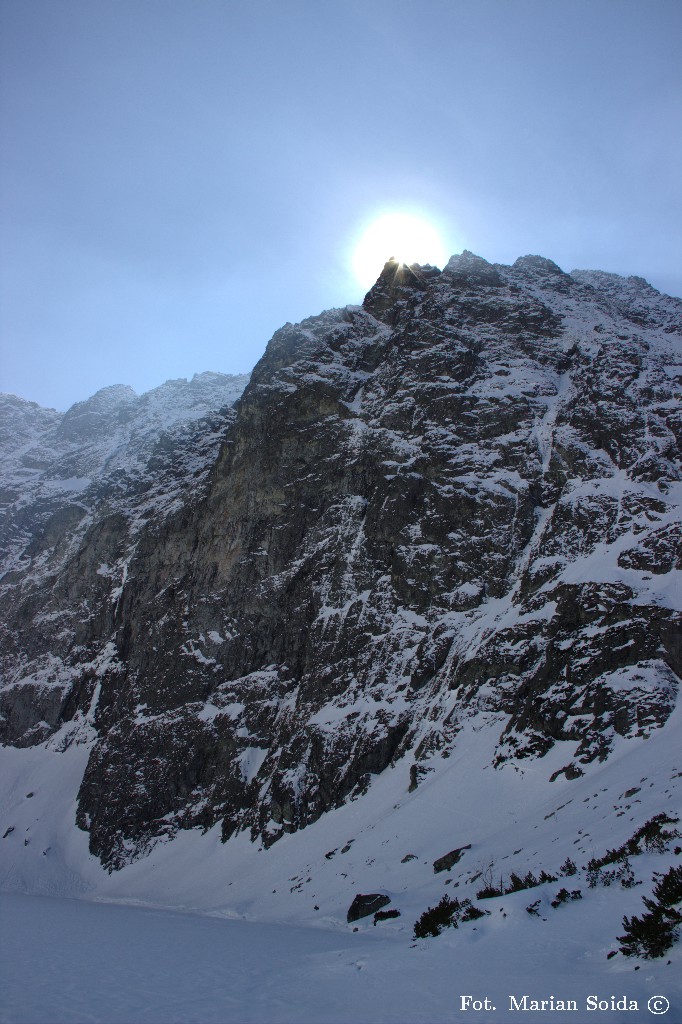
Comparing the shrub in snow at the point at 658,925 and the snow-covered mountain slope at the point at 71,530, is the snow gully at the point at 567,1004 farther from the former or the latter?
the snow-covered mountain slope at the point at 71,530

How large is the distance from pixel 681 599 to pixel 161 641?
50.7m

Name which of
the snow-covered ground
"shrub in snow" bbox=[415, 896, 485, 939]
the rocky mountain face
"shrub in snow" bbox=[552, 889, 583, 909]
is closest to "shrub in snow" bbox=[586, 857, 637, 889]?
the snow-covered ground

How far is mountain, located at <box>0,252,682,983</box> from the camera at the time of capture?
33.8 meters

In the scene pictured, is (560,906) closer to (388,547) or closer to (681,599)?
(681,599)

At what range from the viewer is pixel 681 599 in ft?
123

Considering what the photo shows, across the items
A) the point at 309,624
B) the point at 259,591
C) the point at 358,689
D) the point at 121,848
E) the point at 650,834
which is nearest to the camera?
the point at 650,834

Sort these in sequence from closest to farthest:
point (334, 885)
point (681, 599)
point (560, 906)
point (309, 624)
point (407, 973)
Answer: point (407, 973) → point (560, 906) → point (334, 885) → point (681, 599) → point (309, 624)

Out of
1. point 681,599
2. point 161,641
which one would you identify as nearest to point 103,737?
point 161,641

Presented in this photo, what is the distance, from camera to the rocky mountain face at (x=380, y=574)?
41031mm

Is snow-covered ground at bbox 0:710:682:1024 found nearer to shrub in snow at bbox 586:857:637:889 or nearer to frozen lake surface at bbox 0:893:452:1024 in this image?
frozen lake surface at bbox 0:893:452:1024

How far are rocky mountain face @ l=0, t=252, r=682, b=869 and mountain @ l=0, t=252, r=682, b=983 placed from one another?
27cm

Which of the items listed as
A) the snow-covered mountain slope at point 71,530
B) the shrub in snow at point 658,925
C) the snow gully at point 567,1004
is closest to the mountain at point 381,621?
the snow-covered mountain slope at point 71,530

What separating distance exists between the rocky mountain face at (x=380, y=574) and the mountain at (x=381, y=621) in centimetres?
27

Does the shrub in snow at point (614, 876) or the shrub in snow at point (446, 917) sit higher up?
the shrub in snow at point (614, 876)
